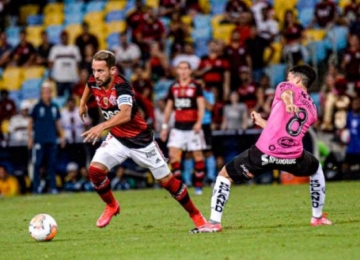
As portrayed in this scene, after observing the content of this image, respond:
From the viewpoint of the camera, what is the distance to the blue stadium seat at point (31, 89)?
94.5ft

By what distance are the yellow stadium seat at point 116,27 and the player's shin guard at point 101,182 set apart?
56.2 ft

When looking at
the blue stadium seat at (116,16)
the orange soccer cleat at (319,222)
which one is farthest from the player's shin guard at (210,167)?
the orange soccer cleat at (319,222)

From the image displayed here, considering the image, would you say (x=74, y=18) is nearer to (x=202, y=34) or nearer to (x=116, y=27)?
(x=116, y=27)

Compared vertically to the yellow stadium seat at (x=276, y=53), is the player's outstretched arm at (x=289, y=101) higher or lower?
higher

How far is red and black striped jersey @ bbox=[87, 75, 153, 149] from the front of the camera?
12828mm

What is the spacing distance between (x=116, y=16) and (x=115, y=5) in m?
0.55

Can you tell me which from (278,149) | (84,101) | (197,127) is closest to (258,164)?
(278,149)

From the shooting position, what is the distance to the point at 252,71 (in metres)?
26.7

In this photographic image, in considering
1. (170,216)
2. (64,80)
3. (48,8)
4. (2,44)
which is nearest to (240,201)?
(170,216)

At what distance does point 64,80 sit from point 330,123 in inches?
311

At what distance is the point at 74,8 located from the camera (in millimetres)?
31922

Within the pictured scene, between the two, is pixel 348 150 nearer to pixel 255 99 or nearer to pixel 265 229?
pixel 255 99

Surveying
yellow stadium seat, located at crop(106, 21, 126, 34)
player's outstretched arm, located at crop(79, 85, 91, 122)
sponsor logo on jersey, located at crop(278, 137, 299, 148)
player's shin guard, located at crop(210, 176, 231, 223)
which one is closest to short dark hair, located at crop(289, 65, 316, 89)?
sponsor logo on jersey, located at crop(278, 137, 299, 148)

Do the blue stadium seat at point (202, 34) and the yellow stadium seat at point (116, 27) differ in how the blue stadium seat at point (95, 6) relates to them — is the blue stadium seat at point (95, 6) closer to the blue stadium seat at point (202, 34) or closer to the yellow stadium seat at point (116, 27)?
the yellow stadium seat at point (116, 27)
